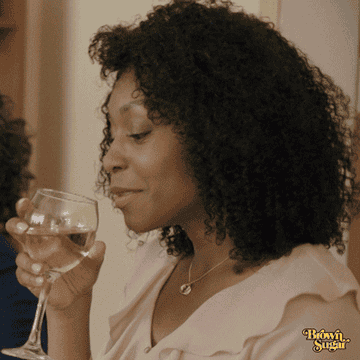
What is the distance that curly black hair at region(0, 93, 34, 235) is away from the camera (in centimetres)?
143

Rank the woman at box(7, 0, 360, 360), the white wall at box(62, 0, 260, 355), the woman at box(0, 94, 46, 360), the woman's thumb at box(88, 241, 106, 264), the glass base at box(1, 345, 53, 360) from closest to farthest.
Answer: the glass base at box(1, 345, 53, 360) → the woman at box(7, 0, 360, 360) → the woman's thumb at box(88, 241, 106, 264) → the woman at box(0, 94, 46, 360) → the white wall at box(62, 0, 260, 355)

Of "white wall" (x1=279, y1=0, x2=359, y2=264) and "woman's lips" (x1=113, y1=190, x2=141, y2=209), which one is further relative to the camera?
"white wall" (x1=279, y1=0, x2=359, y2=264)

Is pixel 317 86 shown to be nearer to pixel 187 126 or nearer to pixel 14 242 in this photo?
pixel 187 126

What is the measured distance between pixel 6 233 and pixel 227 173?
80 centimetres

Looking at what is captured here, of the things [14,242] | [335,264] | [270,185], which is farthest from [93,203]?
[14,242]

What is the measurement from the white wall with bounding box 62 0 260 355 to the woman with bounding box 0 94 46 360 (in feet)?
0.62

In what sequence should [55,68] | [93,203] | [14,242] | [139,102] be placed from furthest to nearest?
1. [55,68]
2. [14,242]
3. [139,102]
4. [93,203]

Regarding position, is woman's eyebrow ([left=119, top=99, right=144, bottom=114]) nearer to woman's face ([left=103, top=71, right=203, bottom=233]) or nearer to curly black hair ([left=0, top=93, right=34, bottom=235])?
woman's face ([left=103, top=71, right=203, bottom=233])

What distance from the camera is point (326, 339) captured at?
641mm

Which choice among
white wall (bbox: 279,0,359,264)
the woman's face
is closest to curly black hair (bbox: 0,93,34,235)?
the woman's face

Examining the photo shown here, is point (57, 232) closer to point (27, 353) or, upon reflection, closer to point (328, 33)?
point (27, 353)

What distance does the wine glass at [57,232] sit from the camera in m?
0.63

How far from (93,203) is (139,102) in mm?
198

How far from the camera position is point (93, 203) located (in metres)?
0.65
